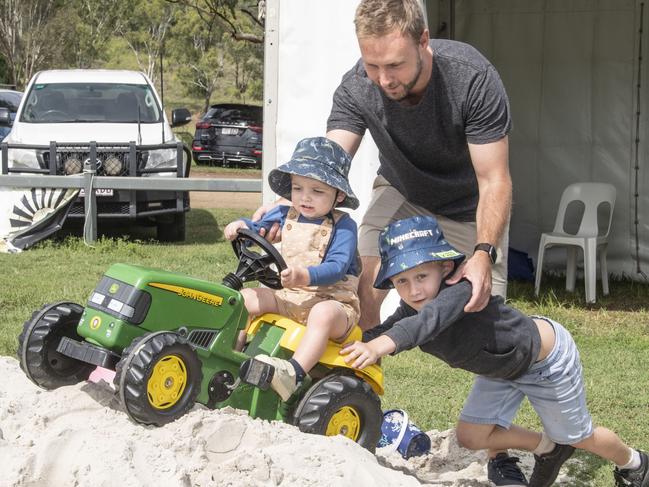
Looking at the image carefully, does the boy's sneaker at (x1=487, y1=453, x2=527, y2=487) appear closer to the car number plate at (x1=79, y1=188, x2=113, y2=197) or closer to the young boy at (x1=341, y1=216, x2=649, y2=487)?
the young boy at (x1=341, y1=216, x2=649, y2=487)

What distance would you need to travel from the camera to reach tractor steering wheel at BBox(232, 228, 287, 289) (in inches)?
188

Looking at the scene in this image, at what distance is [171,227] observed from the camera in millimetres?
13828

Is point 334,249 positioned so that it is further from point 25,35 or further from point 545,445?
point 25,35

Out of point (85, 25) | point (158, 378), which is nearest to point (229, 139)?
point (158, 378)

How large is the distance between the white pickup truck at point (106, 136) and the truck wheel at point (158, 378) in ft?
27.6

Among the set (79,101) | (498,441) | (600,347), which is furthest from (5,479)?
(79,101)

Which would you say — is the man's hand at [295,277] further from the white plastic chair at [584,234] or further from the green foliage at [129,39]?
the green foliage at [129,39]

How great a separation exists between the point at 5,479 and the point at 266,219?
1707 mm

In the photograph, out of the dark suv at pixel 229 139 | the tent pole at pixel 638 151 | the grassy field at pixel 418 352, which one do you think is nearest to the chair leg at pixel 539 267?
the grassy field at pixel 418 352

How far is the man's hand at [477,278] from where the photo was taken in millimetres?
4262

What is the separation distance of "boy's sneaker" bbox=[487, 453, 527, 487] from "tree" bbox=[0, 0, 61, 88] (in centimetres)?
4212

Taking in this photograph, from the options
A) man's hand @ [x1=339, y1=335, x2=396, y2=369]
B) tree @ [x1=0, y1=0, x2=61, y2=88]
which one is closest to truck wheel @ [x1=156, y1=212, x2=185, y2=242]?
man's hand @ [x1=339, y1=335, x2=396, y2=369]

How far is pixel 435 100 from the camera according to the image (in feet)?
16.4

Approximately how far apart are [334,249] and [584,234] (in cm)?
636
